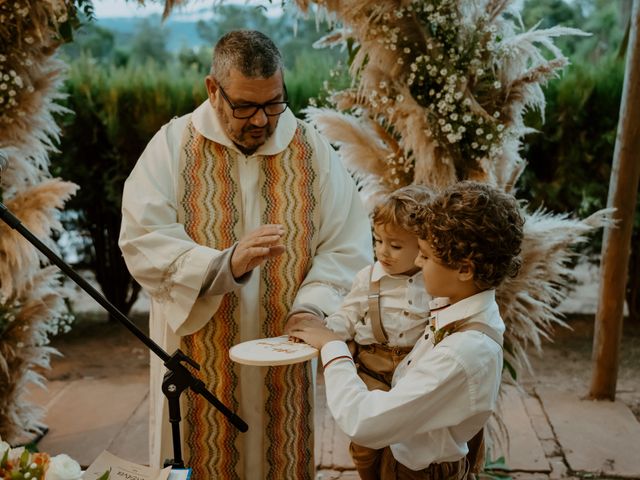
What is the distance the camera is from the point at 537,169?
6086 millimetres

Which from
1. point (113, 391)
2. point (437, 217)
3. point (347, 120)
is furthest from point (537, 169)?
point (437, 217)

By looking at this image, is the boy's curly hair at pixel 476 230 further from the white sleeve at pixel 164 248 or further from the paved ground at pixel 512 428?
the paved ground at pixel 512 428

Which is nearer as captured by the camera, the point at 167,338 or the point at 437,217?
the point at 437,217

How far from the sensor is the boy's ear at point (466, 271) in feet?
6.50

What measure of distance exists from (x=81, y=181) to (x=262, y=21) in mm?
3061

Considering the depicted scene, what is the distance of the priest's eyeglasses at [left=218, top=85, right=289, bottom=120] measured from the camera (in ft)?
8.37

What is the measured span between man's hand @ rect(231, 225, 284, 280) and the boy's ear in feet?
1.84

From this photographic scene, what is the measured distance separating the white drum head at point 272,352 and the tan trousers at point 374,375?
11.5 inches

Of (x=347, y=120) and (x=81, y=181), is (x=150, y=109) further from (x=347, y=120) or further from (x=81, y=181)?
(x=347, y=120)

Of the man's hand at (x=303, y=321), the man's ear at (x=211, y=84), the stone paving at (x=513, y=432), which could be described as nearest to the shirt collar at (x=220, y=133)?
the man's ear at (x=211, y=84)

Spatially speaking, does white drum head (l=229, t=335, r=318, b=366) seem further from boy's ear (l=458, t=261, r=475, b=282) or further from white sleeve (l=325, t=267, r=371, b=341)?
boy's ear (l=458, t=261, r=475, b=282)

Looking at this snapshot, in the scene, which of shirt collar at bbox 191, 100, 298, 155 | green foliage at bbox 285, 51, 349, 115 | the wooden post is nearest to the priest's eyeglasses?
shirt collar at bbox 191, 100, 298, 155

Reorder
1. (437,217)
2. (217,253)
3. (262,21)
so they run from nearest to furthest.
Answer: (437,217) < (217,253) < (262,21)

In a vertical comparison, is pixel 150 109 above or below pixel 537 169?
above
